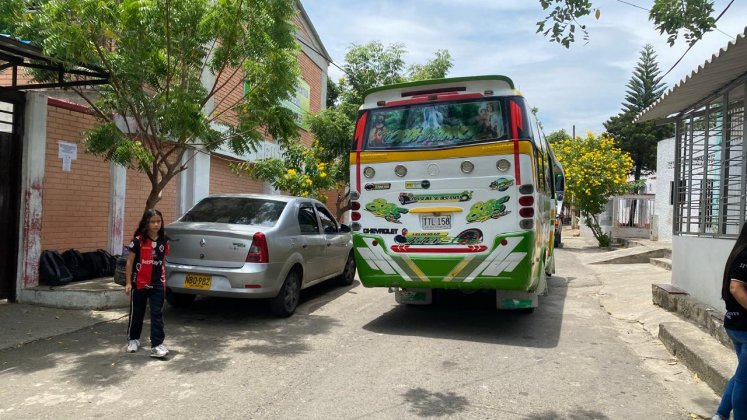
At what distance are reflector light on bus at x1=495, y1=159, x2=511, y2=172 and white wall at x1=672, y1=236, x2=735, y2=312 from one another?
2748mm

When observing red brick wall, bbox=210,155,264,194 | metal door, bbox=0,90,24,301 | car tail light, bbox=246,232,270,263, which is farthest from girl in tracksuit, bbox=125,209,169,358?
red brick wall, bbox=210,155,264,194

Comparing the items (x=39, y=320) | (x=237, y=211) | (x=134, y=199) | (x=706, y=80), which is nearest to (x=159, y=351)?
(x=39, y=320)

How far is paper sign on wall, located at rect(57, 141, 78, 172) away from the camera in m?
7.99

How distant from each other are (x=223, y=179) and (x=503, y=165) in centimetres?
903

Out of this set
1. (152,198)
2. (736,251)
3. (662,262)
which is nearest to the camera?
(736,251)

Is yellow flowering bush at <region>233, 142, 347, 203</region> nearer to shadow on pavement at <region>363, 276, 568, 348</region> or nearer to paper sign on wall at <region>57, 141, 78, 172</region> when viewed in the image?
paper sign on wall at <region>57, 141, 78, 172</region>

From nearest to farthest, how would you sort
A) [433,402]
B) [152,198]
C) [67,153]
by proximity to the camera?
[433,402], [152,198], [67,153]

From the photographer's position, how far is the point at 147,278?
17.4 feet

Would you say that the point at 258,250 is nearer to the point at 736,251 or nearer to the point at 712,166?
the point at 736,251

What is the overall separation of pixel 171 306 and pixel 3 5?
4.16 m

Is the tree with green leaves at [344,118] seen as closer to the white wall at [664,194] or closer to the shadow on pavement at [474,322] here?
→ the shadow on pavement at [474,322]

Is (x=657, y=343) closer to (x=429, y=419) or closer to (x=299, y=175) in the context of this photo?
(x=429, y=419)

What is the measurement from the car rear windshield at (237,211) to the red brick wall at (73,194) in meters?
2.20

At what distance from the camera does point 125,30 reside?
261 inches
